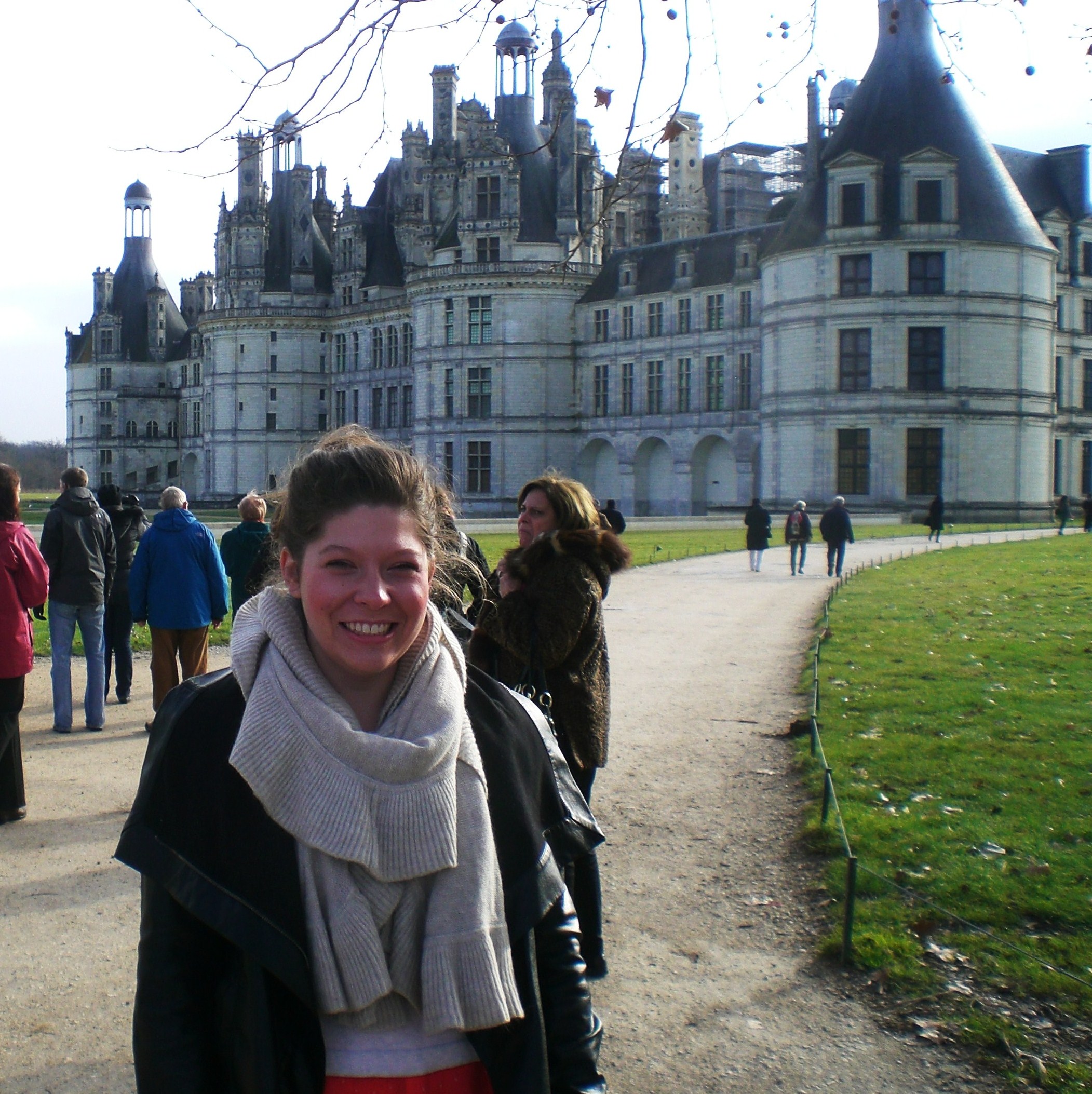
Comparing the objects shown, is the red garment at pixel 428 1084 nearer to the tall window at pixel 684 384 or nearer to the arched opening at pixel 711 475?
the arched opening at pixel 711 475

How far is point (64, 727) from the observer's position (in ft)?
27.3

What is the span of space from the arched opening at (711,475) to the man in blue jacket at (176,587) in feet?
134

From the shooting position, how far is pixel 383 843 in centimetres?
208

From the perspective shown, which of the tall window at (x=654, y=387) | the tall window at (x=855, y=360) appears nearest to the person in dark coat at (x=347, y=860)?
the tall window at (x=855, y=360)

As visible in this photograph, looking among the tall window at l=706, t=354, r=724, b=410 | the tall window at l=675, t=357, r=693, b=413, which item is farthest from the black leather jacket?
the tall window at l=675, t=357, r=693, b=413

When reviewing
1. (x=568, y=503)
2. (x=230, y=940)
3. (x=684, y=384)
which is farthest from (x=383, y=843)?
(x=684, y=384)

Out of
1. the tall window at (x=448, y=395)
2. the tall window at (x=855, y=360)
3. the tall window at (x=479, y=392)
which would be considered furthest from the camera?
the tall window at (x=448, y=395)

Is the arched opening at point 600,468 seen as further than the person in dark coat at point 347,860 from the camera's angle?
Yes

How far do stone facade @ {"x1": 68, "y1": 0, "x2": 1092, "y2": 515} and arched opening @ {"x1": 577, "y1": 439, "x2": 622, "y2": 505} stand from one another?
13cm

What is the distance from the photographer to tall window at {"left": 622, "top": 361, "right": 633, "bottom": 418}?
170ft

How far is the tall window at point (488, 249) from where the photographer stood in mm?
52656

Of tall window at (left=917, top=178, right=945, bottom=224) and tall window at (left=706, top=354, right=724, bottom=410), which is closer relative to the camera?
tall window at (left=917, top=178, right=945, bottom=224)

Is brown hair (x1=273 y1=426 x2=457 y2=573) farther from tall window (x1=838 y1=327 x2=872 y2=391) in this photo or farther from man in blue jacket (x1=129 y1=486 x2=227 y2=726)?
tall window (x1=838 y1=327 x2=872 y2=391)

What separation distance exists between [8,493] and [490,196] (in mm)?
48231
